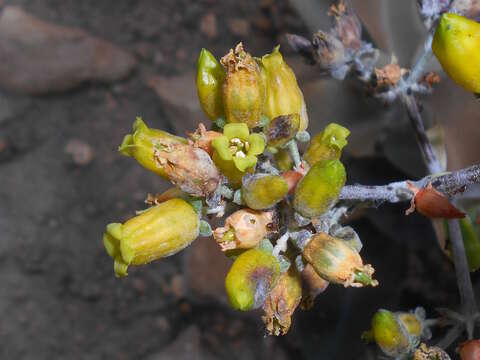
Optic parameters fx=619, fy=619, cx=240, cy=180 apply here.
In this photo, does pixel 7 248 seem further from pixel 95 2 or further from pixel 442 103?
pixel 442 103

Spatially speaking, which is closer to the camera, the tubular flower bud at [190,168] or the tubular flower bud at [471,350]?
the tubular flower bud at [190,168]

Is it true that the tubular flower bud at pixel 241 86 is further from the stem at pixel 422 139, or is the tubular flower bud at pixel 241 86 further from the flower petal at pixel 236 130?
the stem at pixel 422 139

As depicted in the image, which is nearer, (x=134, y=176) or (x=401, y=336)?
(x=401, y=336)

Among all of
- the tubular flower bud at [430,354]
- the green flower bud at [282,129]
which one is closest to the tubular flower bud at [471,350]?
the tubular flower bud at [430,354]

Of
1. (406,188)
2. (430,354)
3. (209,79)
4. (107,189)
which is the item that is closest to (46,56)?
(107,189)

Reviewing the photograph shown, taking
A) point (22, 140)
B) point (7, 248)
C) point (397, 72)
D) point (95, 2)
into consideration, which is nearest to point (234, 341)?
point (7, 248)

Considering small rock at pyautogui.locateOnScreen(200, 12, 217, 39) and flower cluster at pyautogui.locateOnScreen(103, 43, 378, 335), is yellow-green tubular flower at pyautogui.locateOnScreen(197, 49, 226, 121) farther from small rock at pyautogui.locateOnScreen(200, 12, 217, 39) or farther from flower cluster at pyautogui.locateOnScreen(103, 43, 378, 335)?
small rock at pyautogui.locateOnScreen(200, 12, 217, 39)

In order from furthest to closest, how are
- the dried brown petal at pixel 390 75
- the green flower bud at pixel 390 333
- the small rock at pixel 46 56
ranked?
the small rock at pixel 46 56 < the dried brown petal at pixel 390 75 < the green flower bud at pixel 390 333
